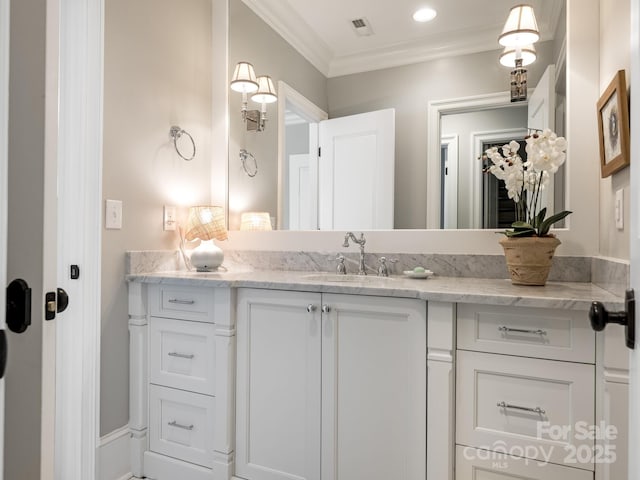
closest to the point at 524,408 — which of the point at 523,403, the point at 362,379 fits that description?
the point at 523,403

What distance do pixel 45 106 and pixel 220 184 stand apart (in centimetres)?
182

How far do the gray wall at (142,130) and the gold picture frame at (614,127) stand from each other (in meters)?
1.92

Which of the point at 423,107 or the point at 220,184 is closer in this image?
the point at 423,107

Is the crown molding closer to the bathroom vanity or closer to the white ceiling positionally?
the white ceiling

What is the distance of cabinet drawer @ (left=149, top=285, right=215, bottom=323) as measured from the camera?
1.81 meters

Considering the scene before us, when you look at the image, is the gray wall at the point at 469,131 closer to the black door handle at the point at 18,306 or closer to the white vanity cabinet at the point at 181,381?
the white vanity cabinet at the point at 181,381

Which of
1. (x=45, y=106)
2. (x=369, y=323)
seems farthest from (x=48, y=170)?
(x=369, y=323)

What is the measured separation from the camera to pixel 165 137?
2.14 metres

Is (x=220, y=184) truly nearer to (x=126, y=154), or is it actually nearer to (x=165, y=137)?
(x=165, y=137)

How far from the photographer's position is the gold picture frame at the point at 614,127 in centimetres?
130

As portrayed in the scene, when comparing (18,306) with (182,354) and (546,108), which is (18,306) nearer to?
(182,354)

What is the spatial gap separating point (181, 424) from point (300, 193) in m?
1.29

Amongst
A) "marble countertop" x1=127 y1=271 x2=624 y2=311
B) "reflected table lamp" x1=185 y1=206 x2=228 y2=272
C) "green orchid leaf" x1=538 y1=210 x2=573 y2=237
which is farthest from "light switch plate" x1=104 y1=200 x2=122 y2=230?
"green orchid leaf" x1=538 y1=210 x2=573 y2=237

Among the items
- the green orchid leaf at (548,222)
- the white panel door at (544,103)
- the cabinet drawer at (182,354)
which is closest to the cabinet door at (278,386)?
the cabinet drawer at (182,354)
